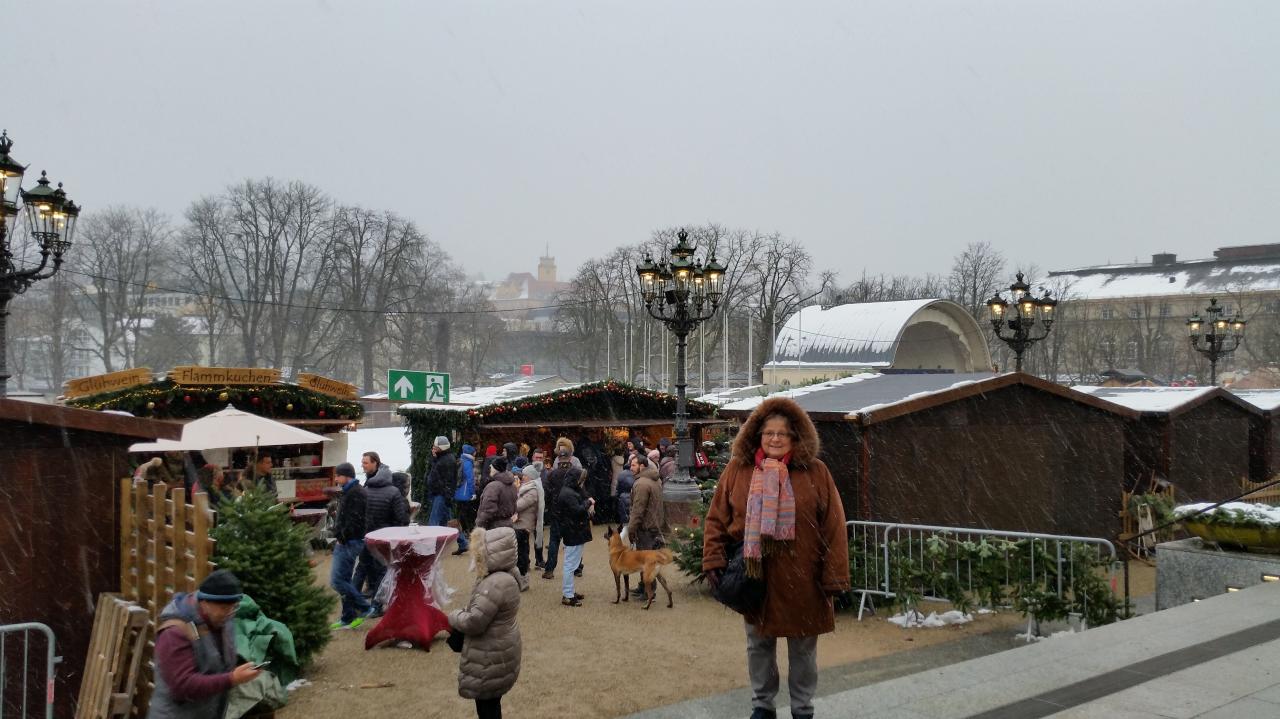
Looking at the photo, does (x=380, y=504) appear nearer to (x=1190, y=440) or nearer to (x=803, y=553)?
(x=803, y=553)

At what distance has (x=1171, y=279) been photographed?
283ft

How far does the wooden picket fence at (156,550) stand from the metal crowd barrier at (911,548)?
6417 millimetres

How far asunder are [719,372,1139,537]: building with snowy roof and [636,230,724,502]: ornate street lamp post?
2715mm

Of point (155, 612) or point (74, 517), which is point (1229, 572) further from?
point (74, 517)

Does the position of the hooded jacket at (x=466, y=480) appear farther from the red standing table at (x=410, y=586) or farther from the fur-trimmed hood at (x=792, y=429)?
the fur-trimmed hood at (x=792, y=429)

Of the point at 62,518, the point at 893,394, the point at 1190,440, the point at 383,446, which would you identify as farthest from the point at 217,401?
the point at 383,446

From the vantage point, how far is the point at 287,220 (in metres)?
52.7

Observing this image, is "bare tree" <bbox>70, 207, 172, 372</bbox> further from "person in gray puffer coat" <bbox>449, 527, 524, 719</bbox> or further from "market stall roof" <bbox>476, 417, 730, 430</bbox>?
"person in gray puffer coat" <bbox>449, 527, 524, 719</bbox>

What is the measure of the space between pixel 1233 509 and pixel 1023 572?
201cm

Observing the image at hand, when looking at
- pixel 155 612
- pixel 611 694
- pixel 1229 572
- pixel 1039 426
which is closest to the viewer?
pixel 155 612

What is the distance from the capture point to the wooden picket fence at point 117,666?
19.2 ft

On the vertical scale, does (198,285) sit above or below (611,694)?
above

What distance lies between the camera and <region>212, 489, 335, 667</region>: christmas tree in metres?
7.31

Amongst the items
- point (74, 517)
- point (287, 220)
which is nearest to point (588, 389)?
point (74, 517)
